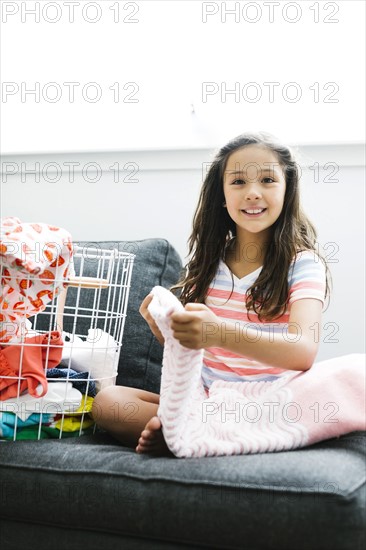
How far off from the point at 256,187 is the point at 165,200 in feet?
1.89

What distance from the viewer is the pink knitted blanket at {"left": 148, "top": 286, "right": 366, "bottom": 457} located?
1064mm

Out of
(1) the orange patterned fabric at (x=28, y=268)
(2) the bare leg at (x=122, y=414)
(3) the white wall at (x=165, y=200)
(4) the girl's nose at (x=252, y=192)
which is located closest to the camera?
(1) the orange patterned fabric at (x=28, y=268)

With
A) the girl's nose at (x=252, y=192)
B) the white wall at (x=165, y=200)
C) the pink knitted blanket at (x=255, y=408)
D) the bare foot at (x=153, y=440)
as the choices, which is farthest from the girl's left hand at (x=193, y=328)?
the white wall at (x=165, y=200)

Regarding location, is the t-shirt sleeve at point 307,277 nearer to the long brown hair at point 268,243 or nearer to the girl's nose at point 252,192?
the long brown hair at point 268,243

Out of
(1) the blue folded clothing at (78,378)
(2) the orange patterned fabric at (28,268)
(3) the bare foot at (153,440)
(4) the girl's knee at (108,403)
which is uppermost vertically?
(2) the orange patterned fabric at (28,268)

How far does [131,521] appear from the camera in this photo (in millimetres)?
982

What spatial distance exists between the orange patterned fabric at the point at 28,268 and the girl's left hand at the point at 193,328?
267 mm

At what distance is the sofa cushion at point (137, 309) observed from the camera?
4.98 feet

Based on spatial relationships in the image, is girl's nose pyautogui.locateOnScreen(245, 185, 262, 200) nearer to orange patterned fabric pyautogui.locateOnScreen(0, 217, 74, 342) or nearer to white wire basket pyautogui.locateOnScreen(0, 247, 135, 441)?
white wire basket pyautogui.locateOnScreen(0, 247, 135, 441)

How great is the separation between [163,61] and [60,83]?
328 millimetres

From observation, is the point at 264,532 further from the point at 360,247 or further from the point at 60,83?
the point at 60,83

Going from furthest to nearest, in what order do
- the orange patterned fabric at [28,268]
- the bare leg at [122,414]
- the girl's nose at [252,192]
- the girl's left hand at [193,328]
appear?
1. the girl's nose at [252,192]
2. the bare leg at [122,414]
3. the orange patterned fabric at [28,268]
4. the girl's left hand at [193,328]

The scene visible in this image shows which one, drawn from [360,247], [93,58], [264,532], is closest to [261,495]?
[264,532]

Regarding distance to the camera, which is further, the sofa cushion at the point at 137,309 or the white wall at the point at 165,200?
the white wall at the point at 165,200
